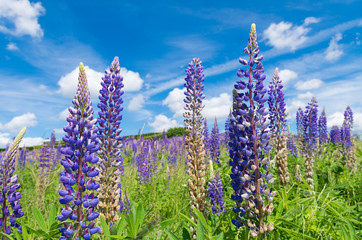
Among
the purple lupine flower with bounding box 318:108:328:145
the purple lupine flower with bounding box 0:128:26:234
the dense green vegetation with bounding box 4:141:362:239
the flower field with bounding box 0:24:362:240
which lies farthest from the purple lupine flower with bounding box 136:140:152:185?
the purple lupine flower with bounding box 318:108:328:145

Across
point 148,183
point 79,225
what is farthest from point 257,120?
point 148,183

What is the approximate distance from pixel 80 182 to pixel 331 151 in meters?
11.1

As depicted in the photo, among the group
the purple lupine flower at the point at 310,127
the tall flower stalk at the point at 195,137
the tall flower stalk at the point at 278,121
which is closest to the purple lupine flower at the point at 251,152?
the tall flower stalk at the point at 195,137

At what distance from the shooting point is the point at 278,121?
5617 mm

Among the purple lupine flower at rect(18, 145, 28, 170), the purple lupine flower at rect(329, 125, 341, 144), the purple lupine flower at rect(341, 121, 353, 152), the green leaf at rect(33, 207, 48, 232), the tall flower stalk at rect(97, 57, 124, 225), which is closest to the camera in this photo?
the green leaf at rect(33, 207, 48, 232)

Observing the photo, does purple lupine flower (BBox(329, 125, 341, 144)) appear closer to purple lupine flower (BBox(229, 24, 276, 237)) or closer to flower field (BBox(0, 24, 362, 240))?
flower field (BBox(0, 24, 362, 240))

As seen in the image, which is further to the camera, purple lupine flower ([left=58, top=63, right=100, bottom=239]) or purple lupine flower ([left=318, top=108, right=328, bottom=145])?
purple lupine flower ([left=318, top=108, right=328, bottom=145])

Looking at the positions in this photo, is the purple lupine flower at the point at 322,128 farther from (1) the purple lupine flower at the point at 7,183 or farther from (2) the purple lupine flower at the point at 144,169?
(1) the purple lupine flower at the point at 7,183

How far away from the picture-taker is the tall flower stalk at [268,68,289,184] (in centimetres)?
514

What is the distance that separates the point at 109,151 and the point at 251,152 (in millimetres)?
1668

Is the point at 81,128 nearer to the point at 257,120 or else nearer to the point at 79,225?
the point at 79,225

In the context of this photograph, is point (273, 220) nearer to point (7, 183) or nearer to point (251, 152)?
point (251, 152)

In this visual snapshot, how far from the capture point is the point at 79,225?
6.77ft

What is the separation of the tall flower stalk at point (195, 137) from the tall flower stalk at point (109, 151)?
101 cm
